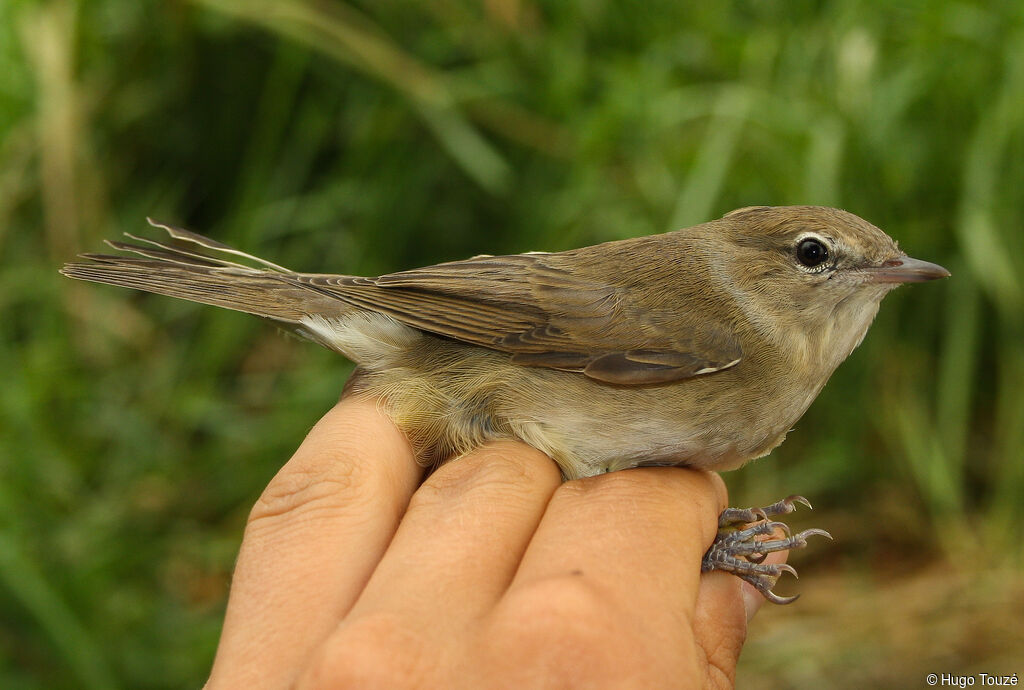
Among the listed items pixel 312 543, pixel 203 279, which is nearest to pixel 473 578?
pixel 312 543

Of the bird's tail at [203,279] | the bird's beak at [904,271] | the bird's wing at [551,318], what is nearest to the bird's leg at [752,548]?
the bird's wing at [551,318]

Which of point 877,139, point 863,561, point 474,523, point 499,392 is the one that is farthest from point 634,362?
point 877,139

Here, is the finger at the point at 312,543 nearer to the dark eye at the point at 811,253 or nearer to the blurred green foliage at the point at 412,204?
the dark eye at the point at 811,253

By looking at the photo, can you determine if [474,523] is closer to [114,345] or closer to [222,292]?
[222,292]

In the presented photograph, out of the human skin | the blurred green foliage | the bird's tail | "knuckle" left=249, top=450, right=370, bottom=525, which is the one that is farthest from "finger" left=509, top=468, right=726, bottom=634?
the blurred green foliage

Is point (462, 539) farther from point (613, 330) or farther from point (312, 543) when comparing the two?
point (613, 330)

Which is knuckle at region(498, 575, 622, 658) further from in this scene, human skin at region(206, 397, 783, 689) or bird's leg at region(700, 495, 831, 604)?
bird's leg at region(700, 495, 831, 604)
